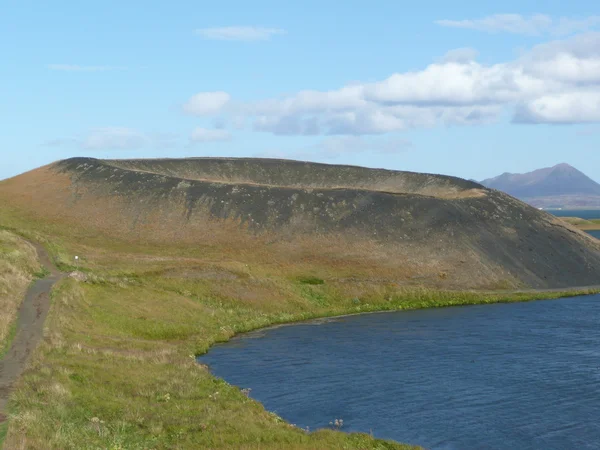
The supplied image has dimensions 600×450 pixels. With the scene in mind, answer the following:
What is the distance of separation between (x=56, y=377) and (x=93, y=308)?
2549cm

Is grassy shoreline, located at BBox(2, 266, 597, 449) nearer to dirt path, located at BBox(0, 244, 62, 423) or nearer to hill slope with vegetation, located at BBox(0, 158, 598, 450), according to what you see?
hill slope with vegetation, located at BBox(0, 158, 598, 450)

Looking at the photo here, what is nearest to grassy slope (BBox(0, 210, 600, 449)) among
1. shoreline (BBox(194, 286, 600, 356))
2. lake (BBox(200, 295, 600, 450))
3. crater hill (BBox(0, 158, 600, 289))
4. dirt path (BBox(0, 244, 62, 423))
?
shoreline (BBox(194, 286, 600, 356))

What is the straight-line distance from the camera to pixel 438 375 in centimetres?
5147

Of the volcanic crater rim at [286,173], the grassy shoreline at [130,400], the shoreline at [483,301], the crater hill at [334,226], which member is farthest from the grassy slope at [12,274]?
the volcanic crater rim at [286,173]

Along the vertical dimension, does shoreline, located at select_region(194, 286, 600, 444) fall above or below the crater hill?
below

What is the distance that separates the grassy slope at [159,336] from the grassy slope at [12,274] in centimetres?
283

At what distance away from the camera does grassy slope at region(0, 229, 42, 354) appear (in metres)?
51.1

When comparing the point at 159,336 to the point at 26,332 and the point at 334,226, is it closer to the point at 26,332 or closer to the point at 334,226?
the point at 26,332

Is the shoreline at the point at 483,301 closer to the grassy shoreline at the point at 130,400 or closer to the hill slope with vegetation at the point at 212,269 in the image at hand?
the hill slope with vegetation at the point at 212,269

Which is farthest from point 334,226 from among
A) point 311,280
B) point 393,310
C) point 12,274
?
point 12,274

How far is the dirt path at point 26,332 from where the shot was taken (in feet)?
126

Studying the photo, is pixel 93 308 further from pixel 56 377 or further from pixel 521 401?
pixel 521 401

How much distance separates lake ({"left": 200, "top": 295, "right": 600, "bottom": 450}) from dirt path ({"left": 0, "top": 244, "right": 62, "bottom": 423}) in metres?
12.4

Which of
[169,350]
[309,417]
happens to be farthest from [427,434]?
[169,350]
